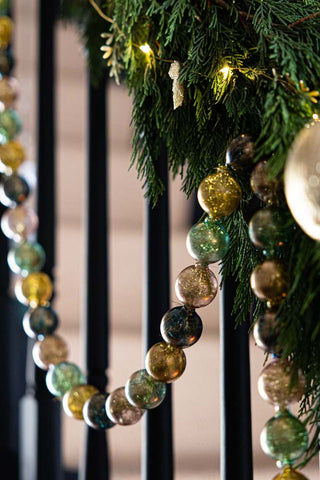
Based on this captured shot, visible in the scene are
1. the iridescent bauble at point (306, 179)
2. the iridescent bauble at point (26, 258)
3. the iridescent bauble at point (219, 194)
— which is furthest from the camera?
the iridescent bauble at point (26, 258)

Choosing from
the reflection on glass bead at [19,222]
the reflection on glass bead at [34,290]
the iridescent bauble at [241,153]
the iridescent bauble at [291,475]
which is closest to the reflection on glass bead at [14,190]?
the reflection on glass bead at [19,222]

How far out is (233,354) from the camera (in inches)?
22.9

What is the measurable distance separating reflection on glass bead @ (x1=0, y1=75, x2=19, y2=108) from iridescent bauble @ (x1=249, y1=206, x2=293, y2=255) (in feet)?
1.94

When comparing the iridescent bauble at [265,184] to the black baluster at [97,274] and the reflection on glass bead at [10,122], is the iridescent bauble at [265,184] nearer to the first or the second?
the black baluster at [97,274]

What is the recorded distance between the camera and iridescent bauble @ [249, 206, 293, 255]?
44 centimetres

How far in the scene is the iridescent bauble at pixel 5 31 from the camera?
0.96 m

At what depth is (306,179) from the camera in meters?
0.38

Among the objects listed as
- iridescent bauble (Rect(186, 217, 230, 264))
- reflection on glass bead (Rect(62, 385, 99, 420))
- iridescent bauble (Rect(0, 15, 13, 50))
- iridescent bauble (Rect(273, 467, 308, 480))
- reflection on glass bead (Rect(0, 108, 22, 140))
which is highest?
iridescent bauble (Rect(0, 15, 13, 50))

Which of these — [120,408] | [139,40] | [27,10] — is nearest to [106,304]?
[120,408]

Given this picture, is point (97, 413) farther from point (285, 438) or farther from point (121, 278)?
point (121, 278)

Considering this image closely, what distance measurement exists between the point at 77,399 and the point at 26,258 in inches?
9.9

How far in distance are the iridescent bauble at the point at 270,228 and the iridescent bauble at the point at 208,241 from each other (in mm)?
62

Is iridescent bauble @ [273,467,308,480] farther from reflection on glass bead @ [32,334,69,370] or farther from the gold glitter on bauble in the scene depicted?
reflection on glass bead @ [32,334,69,370]

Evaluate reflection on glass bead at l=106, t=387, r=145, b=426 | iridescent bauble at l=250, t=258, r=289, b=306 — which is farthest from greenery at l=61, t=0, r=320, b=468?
reflection on glass bead at l=106, t=387, r=145, b=426
